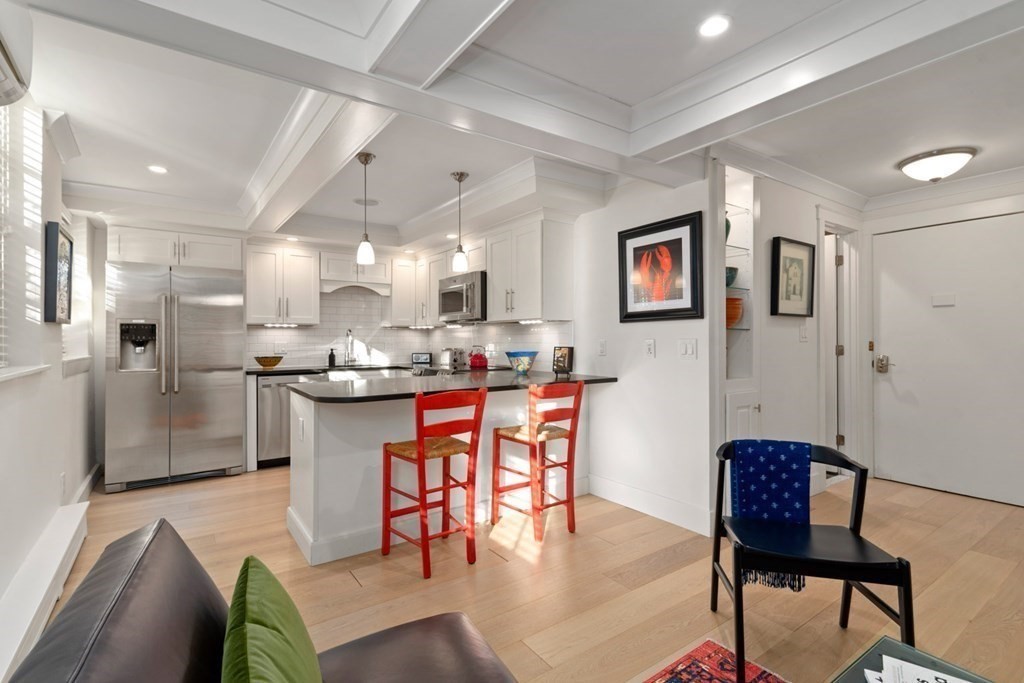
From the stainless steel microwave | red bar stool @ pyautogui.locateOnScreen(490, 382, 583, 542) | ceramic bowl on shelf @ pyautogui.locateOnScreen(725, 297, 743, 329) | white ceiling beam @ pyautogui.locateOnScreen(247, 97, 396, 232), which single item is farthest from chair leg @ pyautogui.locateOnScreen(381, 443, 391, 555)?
ceramic bowl on shelf @ pyautogui.locateOnScreen(725, 297, 743, 329)

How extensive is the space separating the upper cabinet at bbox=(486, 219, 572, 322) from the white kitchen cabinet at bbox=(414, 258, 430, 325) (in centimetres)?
153

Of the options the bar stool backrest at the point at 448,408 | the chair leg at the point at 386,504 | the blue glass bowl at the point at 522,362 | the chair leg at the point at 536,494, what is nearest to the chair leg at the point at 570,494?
the chair leg at the point at 536,494

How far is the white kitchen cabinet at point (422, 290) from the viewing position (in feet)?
18.5

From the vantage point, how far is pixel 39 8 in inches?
59.9

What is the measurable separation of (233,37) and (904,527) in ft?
14.5

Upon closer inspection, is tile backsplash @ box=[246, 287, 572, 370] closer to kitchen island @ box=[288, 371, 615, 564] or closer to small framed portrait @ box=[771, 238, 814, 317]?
kitchen island @ box=[288, 371, 615, 564]

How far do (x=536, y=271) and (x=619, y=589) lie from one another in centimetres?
235

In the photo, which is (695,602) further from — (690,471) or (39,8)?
(39,8)

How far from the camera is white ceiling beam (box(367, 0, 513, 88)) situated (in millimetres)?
1590

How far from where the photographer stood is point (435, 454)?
2660 mm

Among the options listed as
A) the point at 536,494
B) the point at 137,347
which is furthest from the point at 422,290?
the point at 536,494

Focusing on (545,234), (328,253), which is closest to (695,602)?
(545,234)

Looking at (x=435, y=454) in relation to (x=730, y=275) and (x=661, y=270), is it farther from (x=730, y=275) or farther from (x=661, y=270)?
(x=730, y=275)

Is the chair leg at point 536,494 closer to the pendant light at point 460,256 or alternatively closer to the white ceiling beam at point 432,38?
the pendant light at point 460,256
